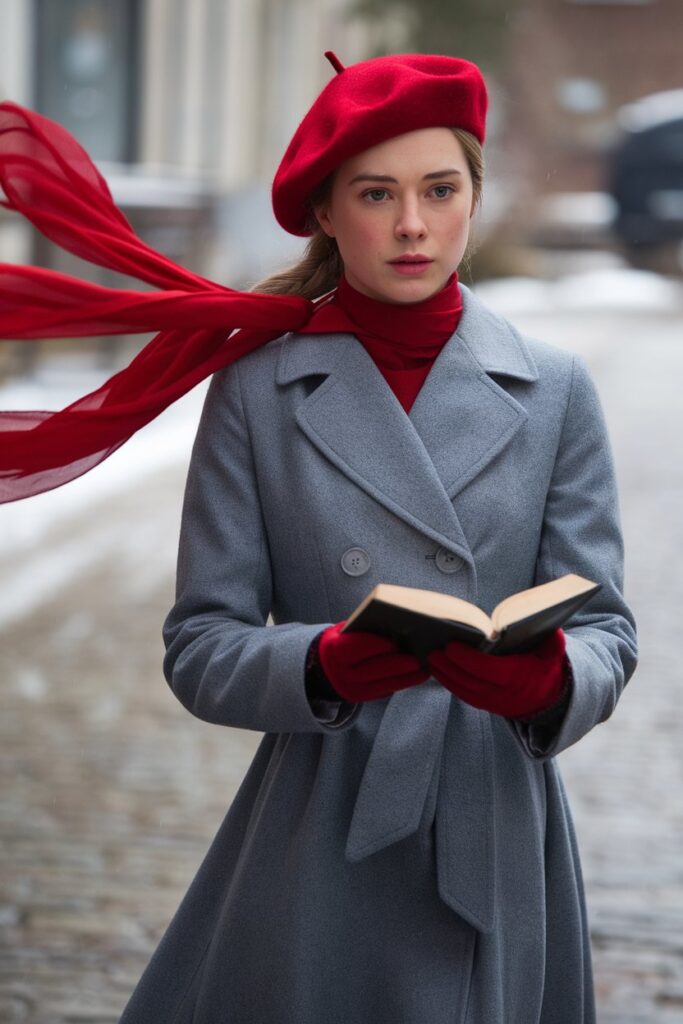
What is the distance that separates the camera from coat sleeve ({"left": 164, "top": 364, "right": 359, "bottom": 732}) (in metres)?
1.95

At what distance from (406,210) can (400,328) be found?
0.55ft

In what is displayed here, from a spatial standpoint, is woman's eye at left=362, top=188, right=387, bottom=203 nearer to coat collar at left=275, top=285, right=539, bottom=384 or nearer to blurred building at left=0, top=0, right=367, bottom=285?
coat collar at left=275, top=285, right=539, bottom=384

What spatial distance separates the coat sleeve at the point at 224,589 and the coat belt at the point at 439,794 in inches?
5.6

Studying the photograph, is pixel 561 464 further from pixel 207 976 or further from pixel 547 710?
pixel 207 976

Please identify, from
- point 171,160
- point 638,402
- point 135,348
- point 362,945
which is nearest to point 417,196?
point 362,945

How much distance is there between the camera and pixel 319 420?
2074 mm

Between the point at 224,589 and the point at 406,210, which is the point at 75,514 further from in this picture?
the point at 406,210

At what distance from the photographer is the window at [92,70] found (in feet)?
45.6

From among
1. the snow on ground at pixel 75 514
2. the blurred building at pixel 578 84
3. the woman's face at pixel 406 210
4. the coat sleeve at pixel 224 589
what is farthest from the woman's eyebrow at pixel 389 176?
the blurred building at pixel 578 84

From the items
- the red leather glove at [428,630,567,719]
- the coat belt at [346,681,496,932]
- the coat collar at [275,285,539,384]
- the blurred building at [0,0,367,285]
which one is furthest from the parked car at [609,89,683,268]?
the red leather glove at [428,630,567,719]

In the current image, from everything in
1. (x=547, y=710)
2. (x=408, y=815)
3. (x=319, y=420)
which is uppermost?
(x=319, y=420)

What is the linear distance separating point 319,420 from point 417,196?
12.0 inches

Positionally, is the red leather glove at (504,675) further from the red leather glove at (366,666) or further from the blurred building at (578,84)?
the blurred building at (578,84)

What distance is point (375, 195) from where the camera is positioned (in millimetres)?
2023
